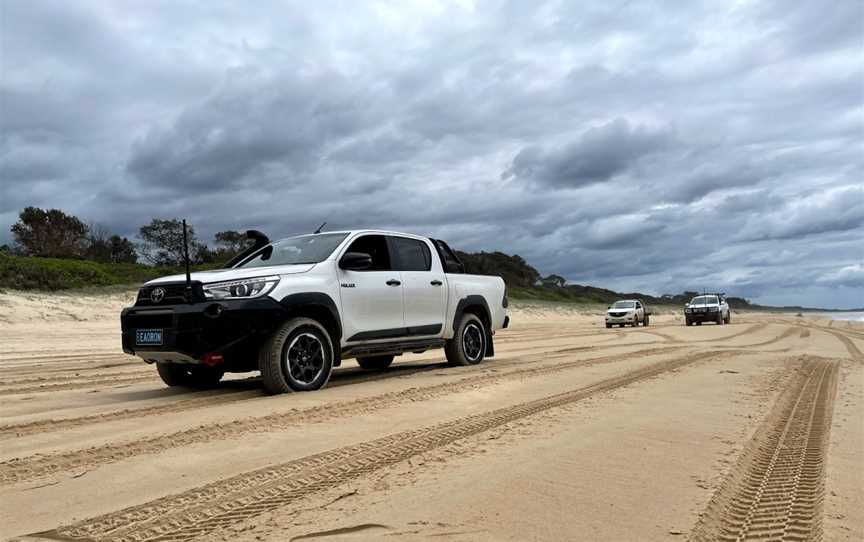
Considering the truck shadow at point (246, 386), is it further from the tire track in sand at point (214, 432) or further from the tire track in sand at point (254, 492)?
the tire track in sand at point (254, 492)

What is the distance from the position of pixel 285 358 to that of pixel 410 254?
2.88 metres

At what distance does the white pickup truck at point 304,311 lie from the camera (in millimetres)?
6945

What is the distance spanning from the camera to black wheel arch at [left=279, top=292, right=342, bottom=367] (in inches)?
288

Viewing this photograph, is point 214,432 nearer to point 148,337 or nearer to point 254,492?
point 254,492

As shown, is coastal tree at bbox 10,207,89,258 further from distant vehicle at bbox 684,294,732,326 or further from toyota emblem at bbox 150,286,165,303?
toyota emblem at bbox 150,286,165,303

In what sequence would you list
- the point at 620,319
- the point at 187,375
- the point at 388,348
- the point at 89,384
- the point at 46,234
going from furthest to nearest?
the point at 46,234, the point at 620,319, the point at 89,384, the point at 388,348, the point at 187,375

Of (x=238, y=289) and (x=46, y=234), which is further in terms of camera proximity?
(x=46, y=234)

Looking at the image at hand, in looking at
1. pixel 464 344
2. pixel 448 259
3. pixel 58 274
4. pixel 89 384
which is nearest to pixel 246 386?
pixel 89 384

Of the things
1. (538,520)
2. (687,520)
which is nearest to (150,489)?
(538,520)

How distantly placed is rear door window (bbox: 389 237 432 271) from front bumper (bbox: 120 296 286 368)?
2.38 metres

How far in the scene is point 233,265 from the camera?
884 centimetres

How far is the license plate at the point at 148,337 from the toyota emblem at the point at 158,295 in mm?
330

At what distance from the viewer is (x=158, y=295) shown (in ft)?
24.0

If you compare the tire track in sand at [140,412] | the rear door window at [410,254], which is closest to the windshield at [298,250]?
the rear door window at [410,254]
